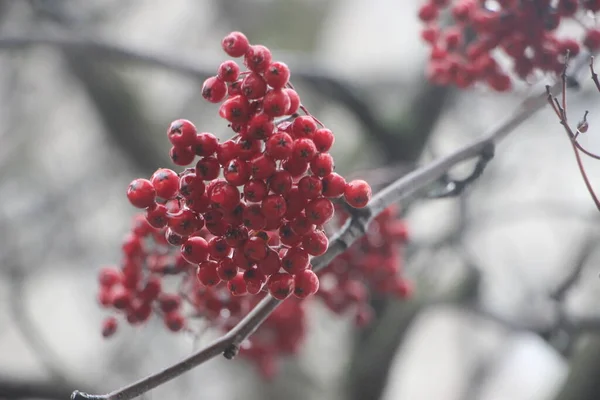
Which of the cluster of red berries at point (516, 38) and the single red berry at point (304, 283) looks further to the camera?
the cluster of red berries at point (516, 38)

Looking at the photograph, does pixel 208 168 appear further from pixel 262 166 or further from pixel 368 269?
pixel 368 269

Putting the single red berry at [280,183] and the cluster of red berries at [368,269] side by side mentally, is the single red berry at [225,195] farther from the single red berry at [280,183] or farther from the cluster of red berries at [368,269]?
the cluster of red berries at [368,269]

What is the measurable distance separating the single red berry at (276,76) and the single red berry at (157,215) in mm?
157

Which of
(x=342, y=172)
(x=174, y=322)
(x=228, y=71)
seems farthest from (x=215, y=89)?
(x=342, y=172)

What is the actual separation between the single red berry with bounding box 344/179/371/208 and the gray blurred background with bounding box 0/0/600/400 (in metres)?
0.36

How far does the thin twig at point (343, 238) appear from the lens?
1.61 feet

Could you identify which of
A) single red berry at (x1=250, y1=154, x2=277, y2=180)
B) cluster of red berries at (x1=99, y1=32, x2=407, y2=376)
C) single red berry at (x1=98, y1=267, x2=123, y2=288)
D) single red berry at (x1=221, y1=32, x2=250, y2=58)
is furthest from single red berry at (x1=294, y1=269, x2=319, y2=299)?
single red berry at (x1=98, y1=267, x2=123, y2=288)

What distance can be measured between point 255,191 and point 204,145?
6cm

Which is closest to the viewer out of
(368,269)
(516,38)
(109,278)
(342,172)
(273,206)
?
(273,206)

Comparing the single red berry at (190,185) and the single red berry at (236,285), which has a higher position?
the single red berry at (190,185)

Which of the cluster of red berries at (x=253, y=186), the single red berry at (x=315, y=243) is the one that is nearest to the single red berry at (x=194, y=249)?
the cluster of red berries at (x=253, y=186)

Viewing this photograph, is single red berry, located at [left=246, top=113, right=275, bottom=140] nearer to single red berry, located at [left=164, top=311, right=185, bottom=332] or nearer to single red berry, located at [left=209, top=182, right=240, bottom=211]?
single red berry, located at [left=209, top=182, right=240, bottom=211]

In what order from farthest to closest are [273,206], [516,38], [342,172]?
[342,172]
[516,38]
[273,206]

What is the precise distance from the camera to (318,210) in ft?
1.71
